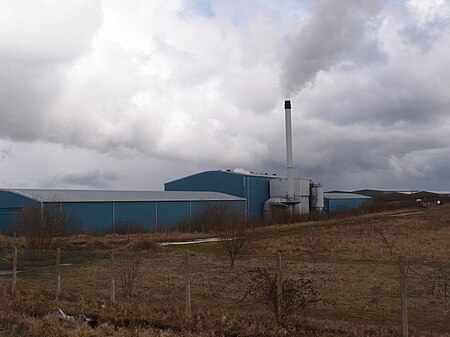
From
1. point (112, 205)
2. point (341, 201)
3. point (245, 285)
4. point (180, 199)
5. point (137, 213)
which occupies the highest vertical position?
point (180, 199)

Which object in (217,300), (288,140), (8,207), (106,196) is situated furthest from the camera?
(288,140)

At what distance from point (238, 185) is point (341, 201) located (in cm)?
3375

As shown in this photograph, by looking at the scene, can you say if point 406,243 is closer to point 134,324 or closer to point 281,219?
point 134,324

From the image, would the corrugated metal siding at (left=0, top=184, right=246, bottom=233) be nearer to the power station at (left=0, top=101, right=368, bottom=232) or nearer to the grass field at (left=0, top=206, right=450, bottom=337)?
the power station at (left=0, top=101, right=368, bottom=232)

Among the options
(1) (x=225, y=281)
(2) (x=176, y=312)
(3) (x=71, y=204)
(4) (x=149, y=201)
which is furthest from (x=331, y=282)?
(4) (x=149, y=201)

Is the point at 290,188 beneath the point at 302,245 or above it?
above

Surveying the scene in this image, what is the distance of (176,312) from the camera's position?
484 inches

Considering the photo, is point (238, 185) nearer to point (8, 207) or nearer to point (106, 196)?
point (106, 196)

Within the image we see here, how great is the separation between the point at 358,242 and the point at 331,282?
17827 millimetres

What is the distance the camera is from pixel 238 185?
82.1 meters

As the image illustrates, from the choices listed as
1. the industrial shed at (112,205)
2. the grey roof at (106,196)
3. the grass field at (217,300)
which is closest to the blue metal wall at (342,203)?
the grey roof at (106,196)

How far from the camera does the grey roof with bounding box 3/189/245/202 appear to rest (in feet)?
183

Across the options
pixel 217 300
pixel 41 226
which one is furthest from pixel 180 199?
pixel 217 300

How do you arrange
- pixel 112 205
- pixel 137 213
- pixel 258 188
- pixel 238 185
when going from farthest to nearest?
pixel 258 188
pixel 238 185
pixel 137 213
pixel 112 205
